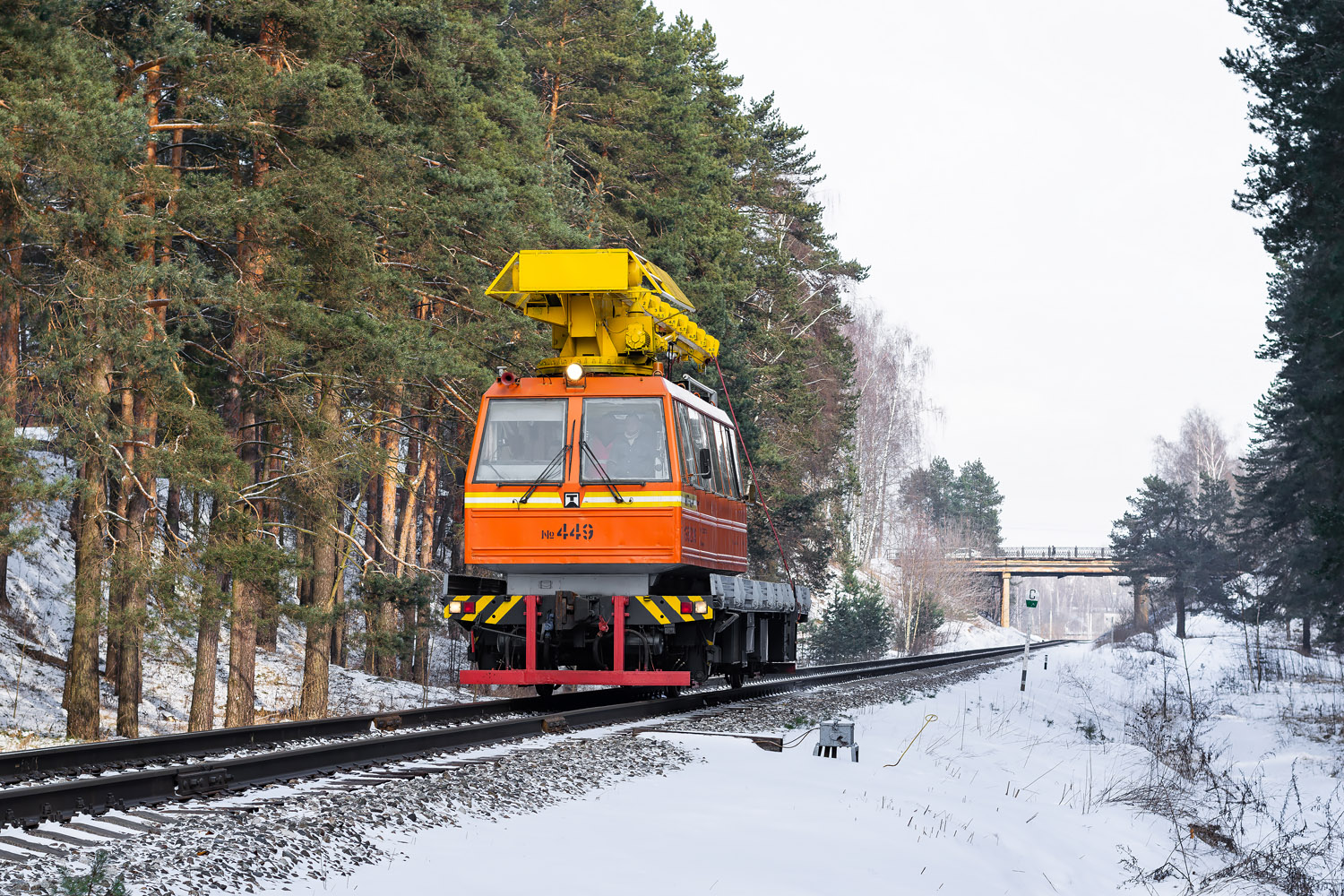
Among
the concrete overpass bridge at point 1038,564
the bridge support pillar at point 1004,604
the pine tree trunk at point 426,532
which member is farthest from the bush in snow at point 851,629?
the bridge support pillar at point 1004,604

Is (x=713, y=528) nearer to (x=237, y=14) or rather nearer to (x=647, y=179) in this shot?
(x=237, y=14)

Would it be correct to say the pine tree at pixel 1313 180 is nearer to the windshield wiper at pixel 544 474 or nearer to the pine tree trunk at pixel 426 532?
the windshield wiper at pixel 544 474

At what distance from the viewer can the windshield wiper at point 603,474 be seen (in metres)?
13.5

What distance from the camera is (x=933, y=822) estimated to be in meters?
8.57

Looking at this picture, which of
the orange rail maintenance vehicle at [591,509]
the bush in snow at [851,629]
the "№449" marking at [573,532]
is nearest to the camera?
the orange rail maintenance vehicle at [591,509]

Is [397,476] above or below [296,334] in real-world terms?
below

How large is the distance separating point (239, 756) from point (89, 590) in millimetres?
6903

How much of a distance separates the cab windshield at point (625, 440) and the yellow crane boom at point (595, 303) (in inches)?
29.4

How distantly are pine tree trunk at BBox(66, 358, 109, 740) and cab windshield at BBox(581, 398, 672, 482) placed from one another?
5.38 meters

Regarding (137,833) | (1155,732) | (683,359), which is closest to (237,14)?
(683,359)

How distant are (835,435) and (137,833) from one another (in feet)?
126

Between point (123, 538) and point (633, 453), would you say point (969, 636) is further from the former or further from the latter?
point (123, 538)

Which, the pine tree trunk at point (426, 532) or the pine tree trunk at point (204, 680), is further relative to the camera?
the pine tree trunk at point (426, 532)

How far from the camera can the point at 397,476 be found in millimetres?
18656
